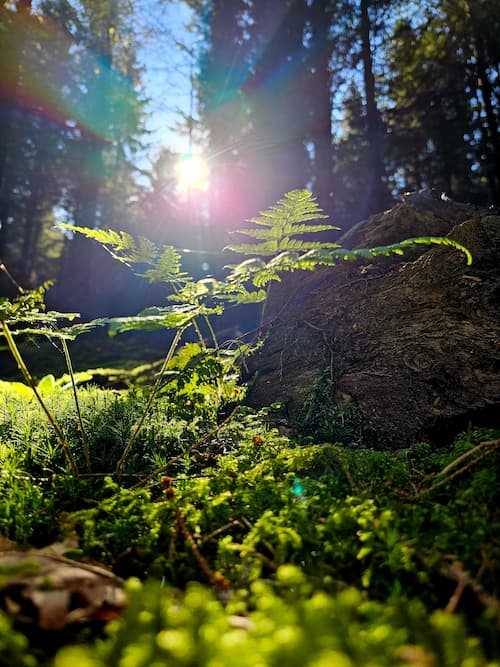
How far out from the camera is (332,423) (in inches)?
127

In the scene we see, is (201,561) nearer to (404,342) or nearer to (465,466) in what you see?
(465,466)

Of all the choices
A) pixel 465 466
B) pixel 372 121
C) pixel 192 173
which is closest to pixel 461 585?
pixel 465 466

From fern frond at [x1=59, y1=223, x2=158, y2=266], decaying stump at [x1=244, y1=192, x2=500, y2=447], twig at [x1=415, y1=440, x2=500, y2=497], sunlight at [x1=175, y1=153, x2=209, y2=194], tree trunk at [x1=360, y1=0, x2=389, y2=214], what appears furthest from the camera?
sunlight at [x1=175, y1=153, x2=209, y2=194]

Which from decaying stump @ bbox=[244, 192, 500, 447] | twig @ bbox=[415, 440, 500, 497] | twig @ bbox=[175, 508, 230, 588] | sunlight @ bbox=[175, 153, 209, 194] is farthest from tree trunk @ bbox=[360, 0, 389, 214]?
twig @ bbox=[175, 508, 230, 588]

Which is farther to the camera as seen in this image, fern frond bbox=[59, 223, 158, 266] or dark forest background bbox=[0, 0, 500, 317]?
dark forest background bbox=[0, 0, 500, 317]

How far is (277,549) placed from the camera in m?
1.39

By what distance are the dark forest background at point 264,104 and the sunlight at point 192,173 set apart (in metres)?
0.78

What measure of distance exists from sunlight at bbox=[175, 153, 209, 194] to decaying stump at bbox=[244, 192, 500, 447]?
15.0 m

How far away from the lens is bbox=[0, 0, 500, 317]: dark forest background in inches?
544

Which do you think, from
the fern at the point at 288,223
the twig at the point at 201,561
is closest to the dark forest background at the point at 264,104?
the fern at the point at 288,223

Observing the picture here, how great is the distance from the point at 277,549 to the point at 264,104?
16.7 metres

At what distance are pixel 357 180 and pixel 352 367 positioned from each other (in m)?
21.9

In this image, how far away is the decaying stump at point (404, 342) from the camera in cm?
305

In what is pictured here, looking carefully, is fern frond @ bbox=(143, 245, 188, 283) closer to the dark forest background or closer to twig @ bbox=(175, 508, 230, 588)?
twig @ bbox=(175, 508, 230, 588)
